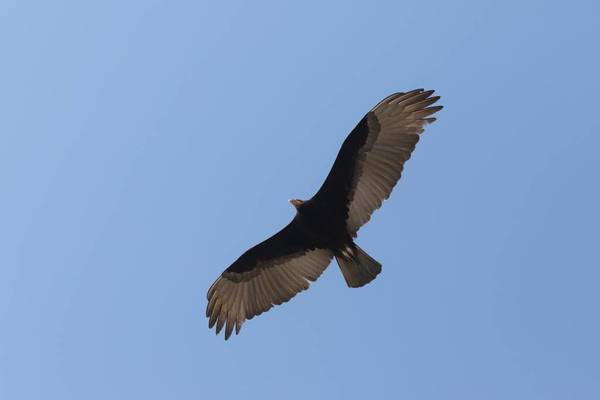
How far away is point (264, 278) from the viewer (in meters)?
13.3

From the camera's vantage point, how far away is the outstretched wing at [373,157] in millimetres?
12258

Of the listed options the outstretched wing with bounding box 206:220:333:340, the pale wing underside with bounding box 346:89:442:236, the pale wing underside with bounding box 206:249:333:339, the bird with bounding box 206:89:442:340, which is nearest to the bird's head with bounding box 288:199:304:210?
the bird with bounding box 206:89:442:340

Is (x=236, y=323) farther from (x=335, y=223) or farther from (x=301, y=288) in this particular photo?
(x=335, y=223)

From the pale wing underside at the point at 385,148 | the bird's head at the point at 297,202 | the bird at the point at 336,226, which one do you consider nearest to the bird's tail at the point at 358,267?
the bird at the point at 336,226

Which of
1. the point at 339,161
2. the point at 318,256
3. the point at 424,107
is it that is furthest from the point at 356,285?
the point at 424,107

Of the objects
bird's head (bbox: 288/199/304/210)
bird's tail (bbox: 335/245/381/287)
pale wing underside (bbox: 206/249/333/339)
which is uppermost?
bird's head (bbox: 288/199/304/210)

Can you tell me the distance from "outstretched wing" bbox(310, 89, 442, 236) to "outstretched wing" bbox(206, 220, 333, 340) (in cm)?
81

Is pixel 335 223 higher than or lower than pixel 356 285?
higher

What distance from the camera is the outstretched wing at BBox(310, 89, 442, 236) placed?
40.2 feet

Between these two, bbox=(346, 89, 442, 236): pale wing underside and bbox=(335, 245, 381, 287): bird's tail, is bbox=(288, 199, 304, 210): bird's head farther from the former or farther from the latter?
bbox=(335, 245, 381, 287): bird's tail

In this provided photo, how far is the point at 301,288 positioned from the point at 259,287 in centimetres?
62

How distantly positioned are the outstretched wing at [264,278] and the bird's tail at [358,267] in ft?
1.56

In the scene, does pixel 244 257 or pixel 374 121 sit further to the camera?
pixel 244 257

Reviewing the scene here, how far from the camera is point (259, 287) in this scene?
524 inches
